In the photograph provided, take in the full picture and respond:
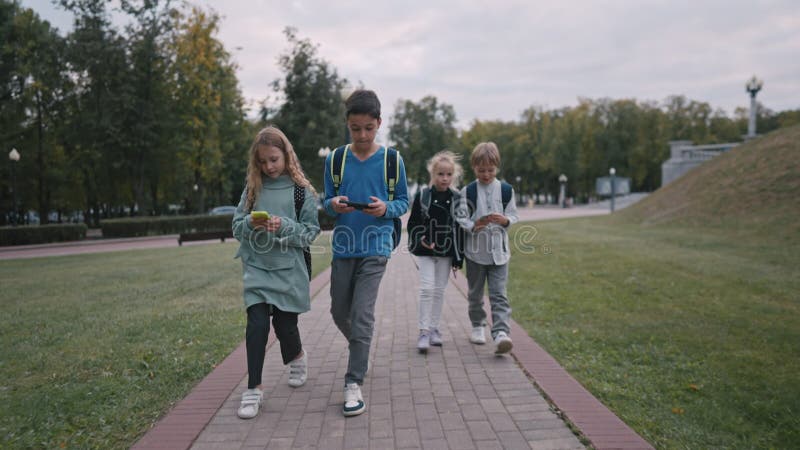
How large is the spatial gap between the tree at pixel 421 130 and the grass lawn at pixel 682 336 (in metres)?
58.1

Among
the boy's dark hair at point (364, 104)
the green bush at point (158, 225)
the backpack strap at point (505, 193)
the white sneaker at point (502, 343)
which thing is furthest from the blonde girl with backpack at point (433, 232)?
the green bush at point (158, 225)

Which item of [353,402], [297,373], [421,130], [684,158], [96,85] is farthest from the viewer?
[421,130]

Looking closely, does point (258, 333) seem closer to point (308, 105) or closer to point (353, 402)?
point (353, 402)

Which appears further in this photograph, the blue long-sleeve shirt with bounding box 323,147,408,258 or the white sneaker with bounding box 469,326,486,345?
the white sneaker with bounding box 469,326,486,345

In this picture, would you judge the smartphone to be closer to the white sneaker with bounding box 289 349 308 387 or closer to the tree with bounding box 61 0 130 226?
the white sneaker with bounding box 289 349 308 387

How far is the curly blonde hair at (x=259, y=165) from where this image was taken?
3.49m

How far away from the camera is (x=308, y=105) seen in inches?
1512

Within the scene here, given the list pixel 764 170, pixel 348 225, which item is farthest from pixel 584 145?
pixel 348 225

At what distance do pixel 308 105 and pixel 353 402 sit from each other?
122 feet

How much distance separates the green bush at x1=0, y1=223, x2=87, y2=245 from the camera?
79.8 feet

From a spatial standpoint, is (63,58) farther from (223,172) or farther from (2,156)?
(223,172)

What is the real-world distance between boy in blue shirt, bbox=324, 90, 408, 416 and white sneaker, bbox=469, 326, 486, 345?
1.74 meters

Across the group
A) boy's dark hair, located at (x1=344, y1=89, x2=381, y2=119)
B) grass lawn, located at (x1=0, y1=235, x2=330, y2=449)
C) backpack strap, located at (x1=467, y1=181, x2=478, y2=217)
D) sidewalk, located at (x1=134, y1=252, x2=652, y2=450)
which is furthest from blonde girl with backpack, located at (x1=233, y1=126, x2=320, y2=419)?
backpack strap, located at (x1=467, y1=181, x2=478, y2=217)

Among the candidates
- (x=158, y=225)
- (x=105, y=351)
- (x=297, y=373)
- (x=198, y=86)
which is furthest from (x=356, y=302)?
(x=198, y=86)
